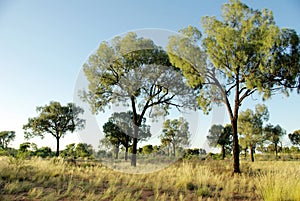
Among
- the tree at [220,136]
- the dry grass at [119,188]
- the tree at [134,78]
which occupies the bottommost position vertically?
the dry grass at [119,188]

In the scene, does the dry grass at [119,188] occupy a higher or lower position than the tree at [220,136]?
lower

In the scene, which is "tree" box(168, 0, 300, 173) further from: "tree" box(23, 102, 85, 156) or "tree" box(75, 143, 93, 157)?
"tree" box(23, 102, 85, 156)

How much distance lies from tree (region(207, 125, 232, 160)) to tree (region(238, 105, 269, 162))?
11.3 feet

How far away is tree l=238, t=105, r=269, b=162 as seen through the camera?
1484 inches

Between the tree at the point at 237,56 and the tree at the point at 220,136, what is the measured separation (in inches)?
64.9

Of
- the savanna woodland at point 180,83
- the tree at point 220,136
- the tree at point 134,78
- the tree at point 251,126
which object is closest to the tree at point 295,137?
the tree at point 220,136

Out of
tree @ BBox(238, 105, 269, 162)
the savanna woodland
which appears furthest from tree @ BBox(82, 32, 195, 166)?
tree @ BBox(238, 105, 269, 162)

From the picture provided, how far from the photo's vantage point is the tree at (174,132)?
1492 cm

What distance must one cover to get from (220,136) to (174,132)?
82.4 feet

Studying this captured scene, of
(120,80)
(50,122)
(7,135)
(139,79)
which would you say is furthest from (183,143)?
(7,135)

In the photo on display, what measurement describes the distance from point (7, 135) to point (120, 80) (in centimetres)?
5724

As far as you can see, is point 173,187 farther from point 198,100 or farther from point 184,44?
point 184,44

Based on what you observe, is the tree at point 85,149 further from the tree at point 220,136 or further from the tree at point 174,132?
the tree at point 220,136

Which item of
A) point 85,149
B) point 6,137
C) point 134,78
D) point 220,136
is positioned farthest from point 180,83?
point 6,137
